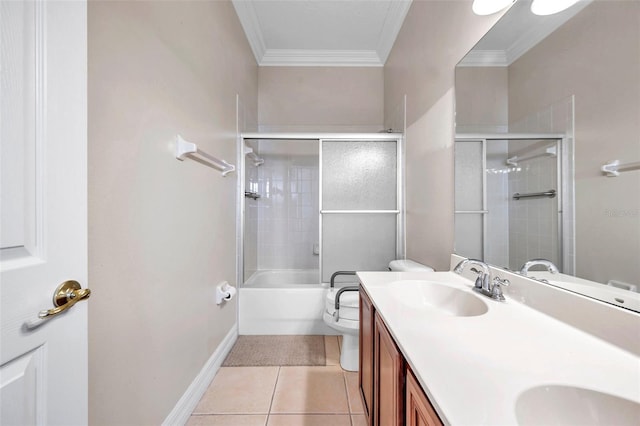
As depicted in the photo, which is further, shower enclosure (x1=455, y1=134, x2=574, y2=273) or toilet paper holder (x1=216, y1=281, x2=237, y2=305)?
toilet paper holder (x1=216, y1=281, x2=237, y2=305)

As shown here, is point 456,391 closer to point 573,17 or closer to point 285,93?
point 573,17

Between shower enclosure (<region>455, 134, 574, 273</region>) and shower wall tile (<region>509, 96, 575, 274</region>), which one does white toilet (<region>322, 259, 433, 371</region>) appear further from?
shower wall tile (<region>509, 96, 575, 274</region>)

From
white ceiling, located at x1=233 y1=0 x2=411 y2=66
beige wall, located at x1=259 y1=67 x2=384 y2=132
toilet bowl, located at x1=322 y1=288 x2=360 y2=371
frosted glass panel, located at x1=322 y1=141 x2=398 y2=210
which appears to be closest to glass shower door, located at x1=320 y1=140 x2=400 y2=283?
frosted glass panel, located at x1=322 y1=141 x2=398 y2=210

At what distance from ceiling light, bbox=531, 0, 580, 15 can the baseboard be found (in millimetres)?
2144

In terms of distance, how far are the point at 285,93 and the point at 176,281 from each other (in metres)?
2.44

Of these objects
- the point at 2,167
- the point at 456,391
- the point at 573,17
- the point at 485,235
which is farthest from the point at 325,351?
the point at 573,17

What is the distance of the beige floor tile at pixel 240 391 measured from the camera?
4.63ft

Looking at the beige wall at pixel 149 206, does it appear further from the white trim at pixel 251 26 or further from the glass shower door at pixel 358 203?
the glass shower door at pixel 358 203

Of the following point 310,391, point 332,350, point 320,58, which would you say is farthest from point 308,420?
point 320,58

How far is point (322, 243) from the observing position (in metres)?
2.37

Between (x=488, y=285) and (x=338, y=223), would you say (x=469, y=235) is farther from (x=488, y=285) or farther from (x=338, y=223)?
(x=338, y=223)

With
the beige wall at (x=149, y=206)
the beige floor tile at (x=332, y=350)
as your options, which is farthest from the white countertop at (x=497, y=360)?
the beige floor tile at (x=332, y=350)

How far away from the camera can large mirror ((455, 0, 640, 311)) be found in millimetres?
634

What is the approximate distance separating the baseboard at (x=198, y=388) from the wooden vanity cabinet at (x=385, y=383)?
35.2 inches
